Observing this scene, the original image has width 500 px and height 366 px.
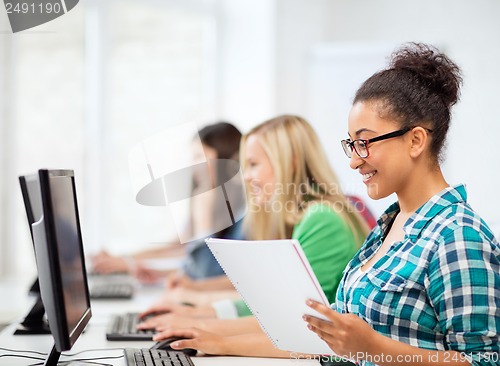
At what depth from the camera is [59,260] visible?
132 centimetres

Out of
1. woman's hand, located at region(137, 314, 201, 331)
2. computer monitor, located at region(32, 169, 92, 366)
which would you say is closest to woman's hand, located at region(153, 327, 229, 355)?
woman's hand, located at region(137, 314, 201, 331)

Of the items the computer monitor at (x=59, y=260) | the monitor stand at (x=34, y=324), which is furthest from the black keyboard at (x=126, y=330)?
the computer monitor at (x=59, y=260)

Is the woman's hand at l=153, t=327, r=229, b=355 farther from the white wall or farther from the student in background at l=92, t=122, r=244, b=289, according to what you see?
the white wall

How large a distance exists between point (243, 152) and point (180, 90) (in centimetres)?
190

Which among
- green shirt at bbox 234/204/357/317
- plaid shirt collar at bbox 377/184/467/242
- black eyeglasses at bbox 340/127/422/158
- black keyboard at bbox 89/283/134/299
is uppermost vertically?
black eyeglasses at bbox 340/127/422/158

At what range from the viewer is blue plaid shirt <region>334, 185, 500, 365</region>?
1232mm

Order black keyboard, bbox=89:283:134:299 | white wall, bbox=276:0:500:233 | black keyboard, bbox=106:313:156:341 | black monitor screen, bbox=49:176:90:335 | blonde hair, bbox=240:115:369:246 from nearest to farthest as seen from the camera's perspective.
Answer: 1. black monitor screen, bbox=49:176:90:335
2. black keyboard, bbox=106:313:156:341
3. blonde hair, bbox=240:115:369:246
4. black keyboard, bbox=89:283:134:299
5. white wall, bbox=276:0:500:233

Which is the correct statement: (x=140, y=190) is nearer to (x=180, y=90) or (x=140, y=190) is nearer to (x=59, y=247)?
(x=59, y=247)

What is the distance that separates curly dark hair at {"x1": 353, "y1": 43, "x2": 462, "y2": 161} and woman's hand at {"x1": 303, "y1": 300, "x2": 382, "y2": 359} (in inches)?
17.2

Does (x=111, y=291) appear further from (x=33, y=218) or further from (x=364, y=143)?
(x=364, y=143)

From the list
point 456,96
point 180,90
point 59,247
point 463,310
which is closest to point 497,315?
point 463,310

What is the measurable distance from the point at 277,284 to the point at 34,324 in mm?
1012

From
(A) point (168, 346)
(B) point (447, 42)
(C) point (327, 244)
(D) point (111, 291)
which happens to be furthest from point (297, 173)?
(B) point (447, 42)

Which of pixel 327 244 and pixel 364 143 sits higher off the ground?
pixel 364 143
